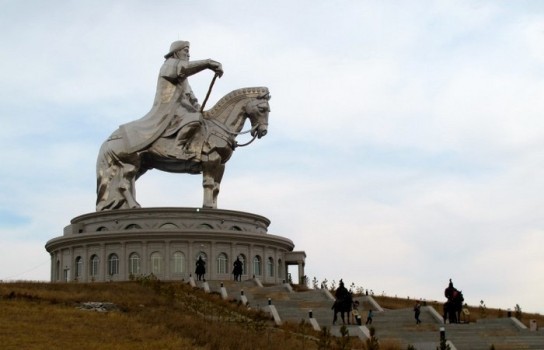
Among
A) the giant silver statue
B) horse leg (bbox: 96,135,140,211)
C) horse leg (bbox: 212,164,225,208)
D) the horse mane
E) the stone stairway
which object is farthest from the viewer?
the horse mane

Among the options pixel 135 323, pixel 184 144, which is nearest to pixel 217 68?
pixel 184 144

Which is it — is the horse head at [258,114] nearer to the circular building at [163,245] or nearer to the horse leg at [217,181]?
the horse leg at [217,181]

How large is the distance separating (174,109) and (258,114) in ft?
14.8

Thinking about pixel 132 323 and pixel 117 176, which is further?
pixel 117 176

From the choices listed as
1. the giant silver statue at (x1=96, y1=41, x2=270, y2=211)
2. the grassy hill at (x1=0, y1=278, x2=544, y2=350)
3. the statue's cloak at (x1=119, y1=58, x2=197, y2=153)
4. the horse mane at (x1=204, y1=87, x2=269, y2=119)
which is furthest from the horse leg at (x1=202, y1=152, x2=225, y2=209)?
the grassy hill at (x1=0, y1=278, x2=544, y2=350)

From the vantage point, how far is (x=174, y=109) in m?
47.2

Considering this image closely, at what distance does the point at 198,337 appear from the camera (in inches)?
811

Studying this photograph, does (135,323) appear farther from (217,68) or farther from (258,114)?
(258,114)

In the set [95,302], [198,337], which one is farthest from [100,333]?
[95,302]

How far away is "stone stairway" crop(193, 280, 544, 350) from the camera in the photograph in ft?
78.7

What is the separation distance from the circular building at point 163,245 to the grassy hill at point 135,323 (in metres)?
12.2

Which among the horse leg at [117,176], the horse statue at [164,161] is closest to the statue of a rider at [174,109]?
the horse statue at [164,161]

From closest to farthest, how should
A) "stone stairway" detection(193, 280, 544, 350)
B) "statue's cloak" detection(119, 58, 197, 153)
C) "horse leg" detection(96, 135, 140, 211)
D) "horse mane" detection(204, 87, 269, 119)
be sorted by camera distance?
"stone stairway" detection(193, 280, 544, 350) < "horse leg" detection(96, 135, 140, 211) < "statue's cloak" detection(119, 58, 197, 153) < "horse mane" detection(204, 87, 269, 119)

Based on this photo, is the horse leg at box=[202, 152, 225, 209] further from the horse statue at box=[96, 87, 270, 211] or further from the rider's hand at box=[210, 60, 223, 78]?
the rider's hand at box=[210, 60, 223, 78]
